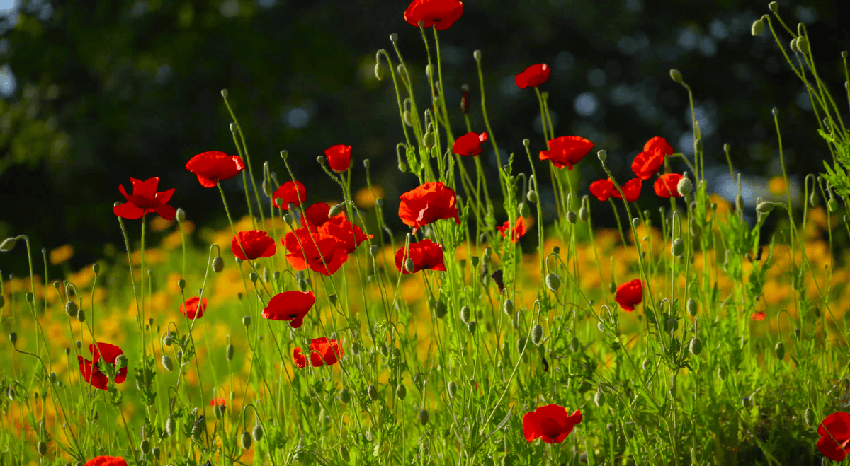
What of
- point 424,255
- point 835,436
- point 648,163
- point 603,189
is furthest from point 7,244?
point 835,436

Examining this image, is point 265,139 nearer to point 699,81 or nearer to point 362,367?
point 699,81

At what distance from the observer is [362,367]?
1.66m

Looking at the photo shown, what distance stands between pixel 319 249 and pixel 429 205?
23 centimetres

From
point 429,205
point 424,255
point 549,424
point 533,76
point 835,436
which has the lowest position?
point 835,436

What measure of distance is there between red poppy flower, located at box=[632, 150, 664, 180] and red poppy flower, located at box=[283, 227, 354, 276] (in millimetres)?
724

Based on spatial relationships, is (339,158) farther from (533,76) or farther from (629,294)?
(629,294)

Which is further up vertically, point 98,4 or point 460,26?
point 98,4

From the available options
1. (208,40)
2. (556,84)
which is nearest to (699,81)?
(556,84)

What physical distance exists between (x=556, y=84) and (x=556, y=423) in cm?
585

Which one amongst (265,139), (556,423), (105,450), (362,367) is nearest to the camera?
(556,423)

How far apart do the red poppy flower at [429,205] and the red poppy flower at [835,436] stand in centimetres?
82

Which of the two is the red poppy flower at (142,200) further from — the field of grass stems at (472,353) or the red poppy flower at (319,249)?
the red poppy flower at (319,249)

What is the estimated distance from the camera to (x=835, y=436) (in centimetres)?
152

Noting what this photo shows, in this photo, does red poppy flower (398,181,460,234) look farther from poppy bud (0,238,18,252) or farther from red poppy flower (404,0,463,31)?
poppy bud (0,238,18,252)
